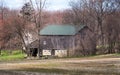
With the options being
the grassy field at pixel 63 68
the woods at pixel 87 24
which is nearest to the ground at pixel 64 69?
the grassy field at pixel 63 68

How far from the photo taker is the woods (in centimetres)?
9694

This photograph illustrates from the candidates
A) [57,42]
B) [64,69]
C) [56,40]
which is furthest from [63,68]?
[56,40]

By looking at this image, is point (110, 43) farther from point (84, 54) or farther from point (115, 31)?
point (84, 54)

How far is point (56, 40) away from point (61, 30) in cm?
313

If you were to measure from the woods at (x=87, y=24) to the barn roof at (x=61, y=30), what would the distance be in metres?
1.93

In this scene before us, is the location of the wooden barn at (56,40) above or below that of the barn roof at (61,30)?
below

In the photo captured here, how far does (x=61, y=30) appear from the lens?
101 meters

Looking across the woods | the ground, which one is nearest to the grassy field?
the ground

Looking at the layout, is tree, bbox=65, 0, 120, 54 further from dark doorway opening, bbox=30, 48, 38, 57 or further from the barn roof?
dark doorway opening, bbox=30, 48, 38, 57

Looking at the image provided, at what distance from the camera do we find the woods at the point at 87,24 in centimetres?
9694

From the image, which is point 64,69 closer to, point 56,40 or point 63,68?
point 63,68

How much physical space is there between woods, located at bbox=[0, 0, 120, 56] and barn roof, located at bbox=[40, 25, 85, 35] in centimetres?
193

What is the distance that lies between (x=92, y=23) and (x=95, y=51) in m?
17.7

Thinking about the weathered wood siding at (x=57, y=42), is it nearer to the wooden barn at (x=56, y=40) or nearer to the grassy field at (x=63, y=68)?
the wooden barn at (x=56, y=40)
